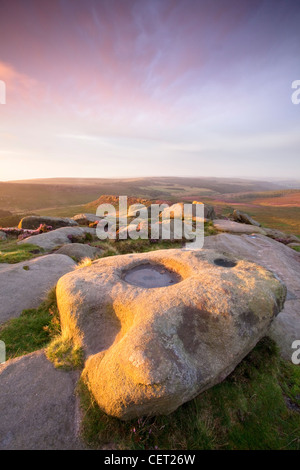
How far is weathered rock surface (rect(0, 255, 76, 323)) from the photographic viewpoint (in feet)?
34.5

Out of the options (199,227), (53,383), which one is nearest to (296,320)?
(53,383)

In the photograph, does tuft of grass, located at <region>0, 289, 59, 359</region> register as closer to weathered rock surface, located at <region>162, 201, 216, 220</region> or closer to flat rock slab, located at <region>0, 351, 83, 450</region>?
flat rock slab, located at <region>0, 351, 83, 450</region>

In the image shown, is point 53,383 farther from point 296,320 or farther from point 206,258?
point 296,320

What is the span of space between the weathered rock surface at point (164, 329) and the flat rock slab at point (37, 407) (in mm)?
779

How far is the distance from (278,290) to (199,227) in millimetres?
19145

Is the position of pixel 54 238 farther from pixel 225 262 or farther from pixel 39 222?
pixel 225 262

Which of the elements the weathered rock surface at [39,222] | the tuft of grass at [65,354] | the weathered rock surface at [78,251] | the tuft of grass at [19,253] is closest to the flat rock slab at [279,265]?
the tuft of grass at [65,354]

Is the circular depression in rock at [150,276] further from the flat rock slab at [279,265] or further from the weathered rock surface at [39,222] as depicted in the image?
the weathered rock surface at [39,222]

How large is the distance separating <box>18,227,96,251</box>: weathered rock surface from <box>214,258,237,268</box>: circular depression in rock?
16157 mm

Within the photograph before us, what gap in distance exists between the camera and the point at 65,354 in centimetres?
700

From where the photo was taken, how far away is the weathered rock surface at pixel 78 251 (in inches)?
724

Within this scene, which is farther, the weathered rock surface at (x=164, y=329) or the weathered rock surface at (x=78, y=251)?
the weathered rock surface at (x=78, y=251)

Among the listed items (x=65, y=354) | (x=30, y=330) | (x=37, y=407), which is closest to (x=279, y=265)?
(x=65, y=354)

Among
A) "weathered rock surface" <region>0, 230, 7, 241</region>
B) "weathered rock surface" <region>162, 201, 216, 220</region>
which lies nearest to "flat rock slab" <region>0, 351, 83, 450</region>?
"weathered rock surface" <region>0, 230, 7, 241</region>
